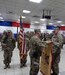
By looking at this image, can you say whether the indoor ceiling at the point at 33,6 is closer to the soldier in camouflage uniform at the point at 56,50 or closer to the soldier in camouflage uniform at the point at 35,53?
the soldier in camouflage uniform at the point at 56,50

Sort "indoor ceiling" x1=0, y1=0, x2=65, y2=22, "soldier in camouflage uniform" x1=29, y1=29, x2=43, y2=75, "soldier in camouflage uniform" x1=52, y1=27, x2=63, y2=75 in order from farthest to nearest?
"indoor ceiling" x1=0, y1=0, x2=65, y2=22 < "soldier in camouflage uniform" x1=52, y1=27, x2=63, y2=75 < "soldier in camouflage uniform" x1=29, y1=29, x2=43, y2=75

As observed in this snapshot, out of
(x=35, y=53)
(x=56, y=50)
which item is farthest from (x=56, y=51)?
(x=35, y=53)

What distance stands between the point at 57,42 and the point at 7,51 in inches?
100.0

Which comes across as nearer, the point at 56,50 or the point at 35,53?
the point at 35,53

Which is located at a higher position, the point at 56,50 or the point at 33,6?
the point at 33,6

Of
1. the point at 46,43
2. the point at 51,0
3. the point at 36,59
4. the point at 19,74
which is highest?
the point at 51,0

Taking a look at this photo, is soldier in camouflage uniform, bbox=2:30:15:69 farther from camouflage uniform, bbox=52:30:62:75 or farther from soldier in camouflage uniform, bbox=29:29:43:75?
camouflage uniform, bbox=52:30:62:75

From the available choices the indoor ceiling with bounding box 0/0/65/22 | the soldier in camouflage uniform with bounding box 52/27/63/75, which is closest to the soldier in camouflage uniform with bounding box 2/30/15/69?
the soldier in camouflage uniform with bounding box 52/27/63/75

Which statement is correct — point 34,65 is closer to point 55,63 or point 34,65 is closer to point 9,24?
point 55,63

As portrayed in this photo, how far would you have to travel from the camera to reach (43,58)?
403cm

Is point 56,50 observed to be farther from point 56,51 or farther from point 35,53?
point 35,53

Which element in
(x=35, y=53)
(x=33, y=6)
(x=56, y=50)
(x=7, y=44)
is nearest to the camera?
(x=35, y=53)

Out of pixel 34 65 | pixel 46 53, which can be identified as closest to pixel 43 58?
pixel 46 53

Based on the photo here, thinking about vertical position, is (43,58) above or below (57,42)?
below
